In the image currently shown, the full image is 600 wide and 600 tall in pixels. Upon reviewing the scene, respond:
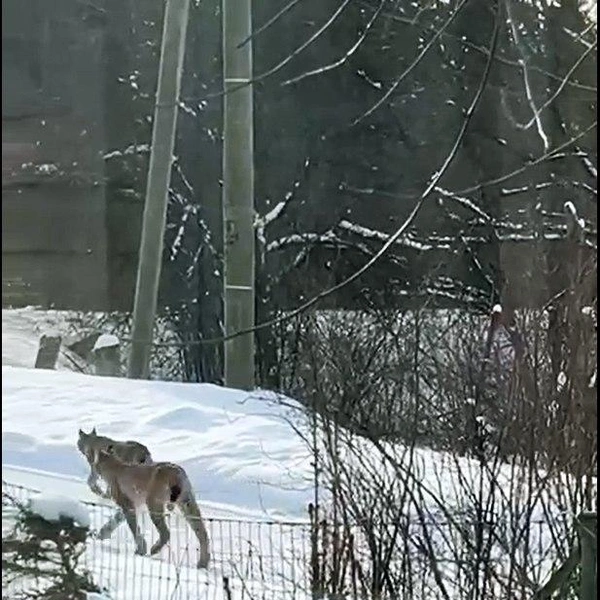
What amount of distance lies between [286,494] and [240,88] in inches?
20.6

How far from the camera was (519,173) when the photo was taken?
141 cm

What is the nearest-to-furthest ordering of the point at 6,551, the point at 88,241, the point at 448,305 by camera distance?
the point at 6,551 < the point at 88,241 < the point at 448,305

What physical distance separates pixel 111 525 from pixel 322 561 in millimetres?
269

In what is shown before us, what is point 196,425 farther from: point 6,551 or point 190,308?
point 6,551

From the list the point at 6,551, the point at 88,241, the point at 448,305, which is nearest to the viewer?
the point at 6,551

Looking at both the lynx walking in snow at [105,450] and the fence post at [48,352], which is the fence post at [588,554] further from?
the fence post at [48,352]

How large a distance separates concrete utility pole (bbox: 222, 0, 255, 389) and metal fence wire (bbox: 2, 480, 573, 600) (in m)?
0.28

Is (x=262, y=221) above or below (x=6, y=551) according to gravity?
above

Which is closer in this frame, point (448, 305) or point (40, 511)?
point (40, 511)

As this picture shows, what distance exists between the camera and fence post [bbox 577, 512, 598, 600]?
1260mm

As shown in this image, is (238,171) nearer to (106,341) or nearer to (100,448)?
(106,341)

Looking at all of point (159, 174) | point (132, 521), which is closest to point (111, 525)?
point (132, 521)

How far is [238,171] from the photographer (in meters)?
1.44

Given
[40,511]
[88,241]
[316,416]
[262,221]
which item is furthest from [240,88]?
[40,511]
